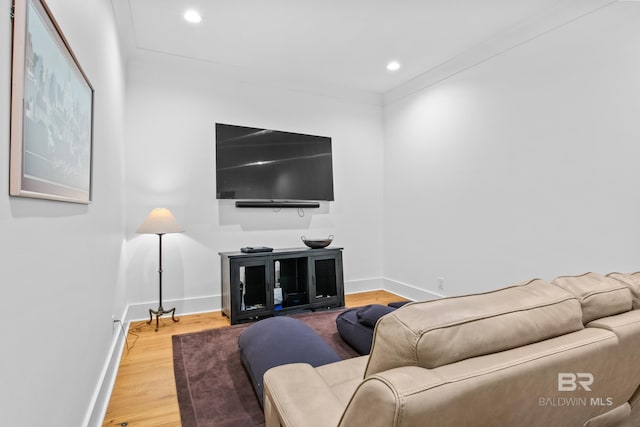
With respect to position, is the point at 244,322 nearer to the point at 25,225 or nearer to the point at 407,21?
the point at 25,225

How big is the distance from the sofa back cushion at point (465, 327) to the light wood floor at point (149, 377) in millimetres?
1641

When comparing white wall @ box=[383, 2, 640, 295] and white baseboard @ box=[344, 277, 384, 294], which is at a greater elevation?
white wall @ box=[383, 2, 640, 295]

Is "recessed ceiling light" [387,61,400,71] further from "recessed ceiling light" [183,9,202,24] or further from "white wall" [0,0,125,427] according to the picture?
"white wall" [0,0,125,427]

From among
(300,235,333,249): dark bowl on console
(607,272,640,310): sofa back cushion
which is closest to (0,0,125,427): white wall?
(607,272,640,310): sofa back cushion

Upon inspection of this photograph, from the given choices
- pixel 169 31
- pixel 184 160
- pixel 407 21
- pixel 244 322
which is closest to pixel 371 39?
pixel 407 21

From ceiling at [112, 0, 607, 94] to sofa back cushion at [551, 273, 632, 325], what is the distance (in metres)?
2.50

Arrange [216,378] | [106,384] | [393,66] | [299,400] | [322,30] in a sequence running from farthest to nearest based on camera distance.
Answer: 1. [393,66]
2. [322,30]
3. [216,378]
4. [106,384]
5. [299,400]

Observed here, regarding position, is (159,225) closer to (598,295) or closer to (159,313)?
(159,313)

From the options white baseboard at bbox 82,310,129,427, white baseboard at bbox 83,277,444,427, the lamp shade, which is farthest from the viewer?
the lamp shade

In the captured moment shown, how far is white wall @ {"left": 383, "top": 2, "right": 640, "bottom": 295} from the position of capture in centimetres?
240

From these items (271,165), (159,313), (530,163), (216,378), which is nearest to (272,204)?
(271,165)

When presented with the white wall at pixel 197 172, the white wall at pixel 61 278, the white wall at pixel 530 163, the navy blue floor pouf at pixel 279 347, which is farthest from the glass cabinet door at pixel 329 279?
the white wall at pixel 61 278

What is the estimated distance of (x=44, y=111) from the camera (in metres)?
1.05

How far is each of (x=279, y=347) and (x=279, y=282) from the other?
1.82 meters
